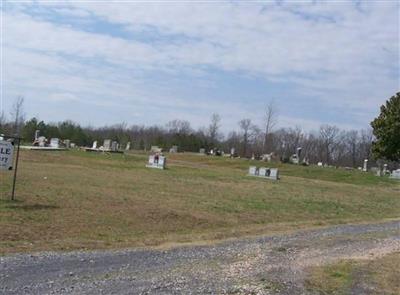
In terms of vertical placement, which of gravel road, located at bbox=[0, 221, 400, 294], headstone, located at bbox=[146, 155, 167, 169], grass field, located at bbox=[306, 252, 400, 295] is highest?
headstone, located at bbox=[146, 155, 167, 169]

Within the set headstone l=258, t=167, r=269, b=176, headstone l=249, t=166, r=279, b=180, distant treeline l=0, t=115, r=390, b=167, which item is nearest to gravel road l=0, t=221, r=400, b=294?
headstone l=249, t=166, r=279, b=180

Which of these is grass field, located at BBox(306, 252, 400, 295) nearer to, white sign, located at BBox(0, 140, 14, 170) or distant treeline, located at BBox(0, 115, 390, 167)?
white sign, located at BBox(0, 140, 14, 170)

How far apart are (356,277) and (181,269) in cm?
287

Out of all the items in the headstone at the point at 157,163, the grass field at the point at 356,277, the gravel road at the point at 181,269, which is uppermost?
the headstone at the point at 157,163

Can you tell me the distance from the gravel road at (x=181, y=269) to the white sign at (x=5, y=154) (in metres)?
7.01

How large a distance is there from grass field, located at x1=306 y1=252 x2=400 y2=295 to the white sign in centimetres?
1002

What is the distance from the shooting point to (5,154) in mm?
17094

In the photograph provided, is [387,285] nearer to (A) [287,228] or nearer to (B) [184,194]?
(A) [287,228]

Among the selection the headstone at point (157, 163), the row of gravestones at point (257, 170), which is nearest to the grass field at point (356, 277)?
the row of gravestones at point (257, 170)

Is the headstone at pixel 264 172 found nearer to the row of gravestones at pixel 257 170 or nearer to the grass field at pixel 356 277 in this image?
the row of gravestones at pixel 257 170

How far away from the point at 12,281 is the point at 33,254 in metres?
2.44

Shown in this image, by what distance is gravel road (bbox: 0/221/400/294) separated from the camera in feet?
26.4

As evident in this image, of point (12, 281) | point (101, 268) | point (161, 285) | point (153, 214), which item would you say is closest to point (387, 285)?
point (161, 285)

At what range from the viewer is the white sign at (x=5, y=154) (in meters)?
17.0
